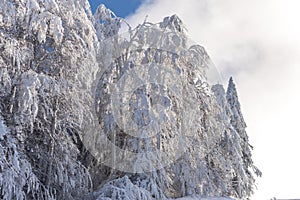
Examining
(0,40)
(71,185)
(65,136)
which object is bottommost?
(71,185)

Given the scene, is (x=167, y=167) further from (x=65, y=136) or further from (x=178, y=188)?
(x=65, y=136)

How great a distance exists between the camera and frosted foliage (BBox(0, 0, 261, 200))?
820cm

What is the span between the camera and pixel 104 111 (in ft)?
35.7

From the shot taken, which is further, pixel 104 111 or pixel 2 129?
pixel 104 111

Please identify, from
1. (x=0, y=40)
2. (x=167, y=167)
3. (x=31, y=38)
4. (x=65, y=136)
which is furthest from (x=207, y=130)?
(x=0, y=40)

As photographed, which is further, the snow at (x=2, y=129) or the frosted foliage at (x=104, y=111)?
the frosted foliage at (x=104, y=111)

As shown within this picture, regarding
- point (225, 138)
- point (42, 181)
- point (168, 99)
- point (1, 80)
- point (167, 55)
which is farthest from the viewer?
point (225, 138)

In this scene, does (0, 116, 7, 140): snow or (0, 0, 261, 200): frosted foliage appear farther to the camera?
(0, 0, 261, 200): frosted foliage

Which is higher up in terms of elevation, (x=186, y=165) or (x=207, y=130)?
(x=207, y=130)

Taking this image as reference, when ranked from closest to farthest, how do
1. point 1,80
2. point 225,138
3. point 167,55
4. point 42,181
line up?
1. point 1,80
2. point 42,181
3. point 167,55
4. point 225,138

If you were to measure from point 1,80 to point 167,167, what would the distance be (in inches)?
202

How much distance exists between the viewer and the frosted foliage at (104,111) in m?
8.20

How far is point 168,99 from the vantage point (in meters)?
10.8

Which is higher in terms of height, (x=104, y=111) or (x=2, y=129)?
(x=104, y=111)
